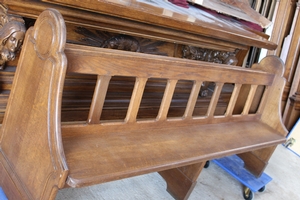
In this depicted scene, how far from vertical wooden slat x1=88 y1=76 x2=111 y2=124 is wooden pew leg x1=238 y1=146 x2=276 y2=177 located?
59.6 inches

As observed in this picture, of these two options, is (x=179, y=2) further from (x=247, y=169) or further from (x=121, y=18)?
(x=247, y=169)

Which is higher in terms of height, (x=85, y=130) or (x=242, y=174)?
(x=85, y=130)

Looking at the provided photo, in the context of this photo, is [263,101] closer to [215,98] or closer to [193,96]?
[215,98]

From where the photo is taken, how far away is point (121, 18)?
1536 mm

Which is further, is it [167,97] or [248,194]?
[248,194]

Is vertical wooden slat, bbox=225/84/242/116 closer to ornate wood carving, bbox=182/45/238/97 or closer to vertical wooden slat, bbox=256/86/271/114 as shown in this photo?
vertical wooden slat, bbox=256/86/271/114

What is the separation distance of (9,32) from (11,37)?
22 mm

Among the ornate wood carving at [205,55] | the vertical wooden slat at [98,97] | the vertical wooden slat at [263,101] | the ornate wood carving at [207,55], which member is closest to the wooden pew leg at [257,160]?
the vertical wooden slat at [263,101]

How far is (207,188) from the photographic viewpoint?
2279mm

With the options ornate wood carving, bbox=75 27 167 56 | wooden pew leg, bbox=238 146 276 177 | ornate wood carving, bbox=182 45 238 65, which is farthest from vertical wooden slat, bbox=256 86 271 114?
ornate wood carving, bbox=75 27 167 56

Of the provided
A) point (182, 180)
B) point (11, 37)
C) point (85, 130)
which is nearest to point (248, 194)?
point (182, 180)

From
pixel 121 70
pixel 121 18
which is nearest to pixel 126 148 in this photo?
pixel 121 70

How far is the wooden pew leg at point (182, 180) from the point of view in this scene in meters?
1.83

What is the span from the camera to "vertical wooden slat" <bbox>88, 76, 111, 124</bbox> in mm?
1292
